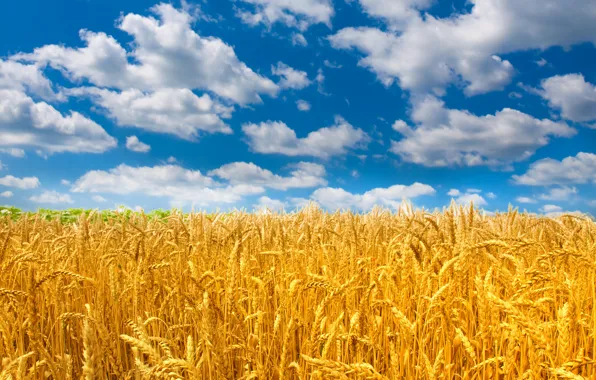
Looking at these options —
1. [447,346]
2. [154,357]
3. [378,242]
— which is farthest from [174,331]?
[378,242]

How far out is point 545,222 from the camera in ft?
20.1

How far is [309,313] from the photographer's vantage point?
3.32 metres

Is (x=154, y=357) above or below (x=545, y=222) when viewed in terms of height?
below

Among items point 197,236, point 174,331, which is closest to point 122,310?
point 174,331

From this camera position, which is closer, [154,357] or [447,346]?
[154,357]

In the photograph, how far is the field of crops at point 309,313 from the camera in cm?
192

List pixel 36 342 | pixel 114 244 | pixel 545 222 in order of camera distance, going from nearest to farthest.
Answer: pixel 36 342 < pixel 114 244 < pixel 545 222

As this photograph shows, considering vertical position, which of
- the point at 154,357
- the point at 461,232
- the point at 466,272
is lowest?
the point at 154,357

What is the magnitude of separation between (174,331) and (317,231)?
237 centimetres

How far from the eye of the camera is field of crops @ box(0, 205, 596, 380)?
1920 mm

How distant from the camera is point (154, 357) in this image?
1417mm

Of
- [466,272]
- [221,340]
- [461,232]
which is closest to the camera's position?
[221,340]

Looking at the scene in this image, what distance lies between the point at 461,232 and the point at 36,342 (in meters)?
2.29

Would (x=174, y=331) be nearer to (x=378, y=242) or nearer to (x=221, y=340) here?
(x=221, y=340)
